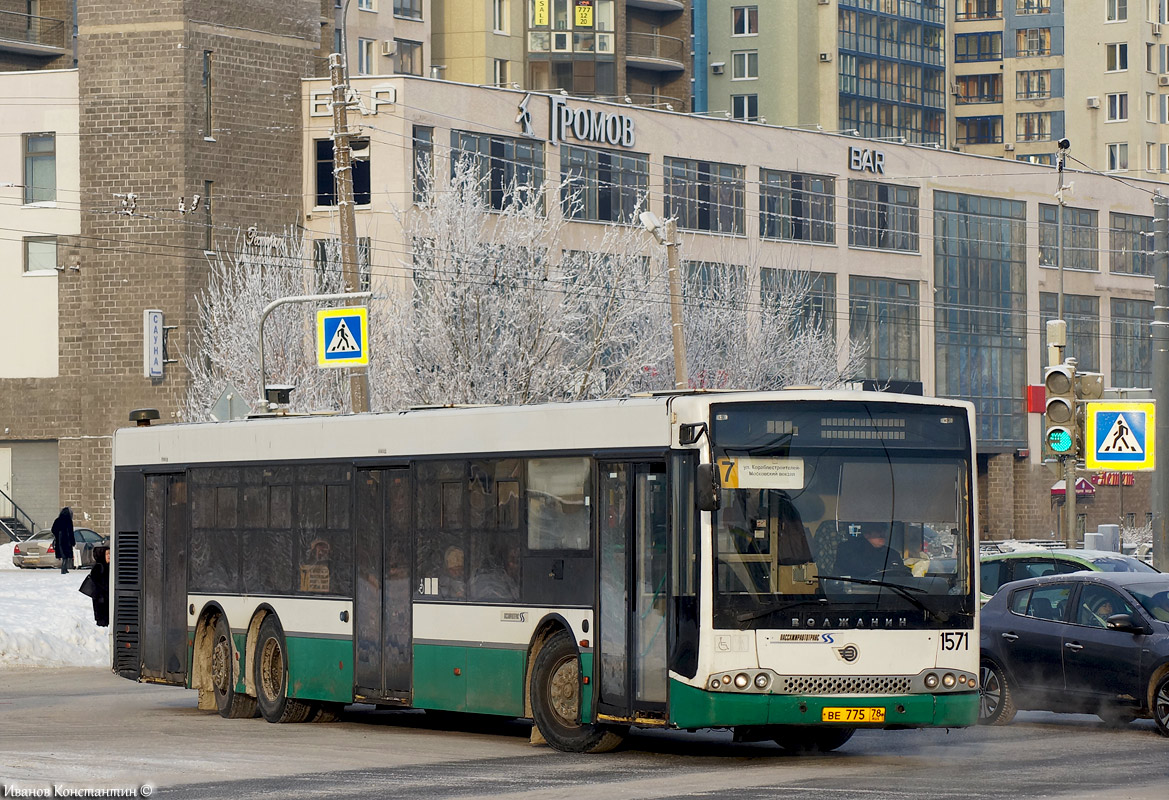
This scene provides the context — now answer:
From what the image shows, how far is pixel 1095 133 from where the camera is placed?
4680 inches

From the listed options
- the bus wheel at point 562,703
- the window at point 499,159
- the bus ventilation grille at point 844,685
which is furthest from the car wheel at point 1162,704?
the window at point 499,159

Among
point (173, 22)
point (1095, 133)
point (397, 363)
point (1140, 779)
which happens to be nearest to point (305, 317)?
point (397, 363)

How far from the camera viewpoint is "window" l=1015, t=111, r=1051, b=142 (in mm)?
127875

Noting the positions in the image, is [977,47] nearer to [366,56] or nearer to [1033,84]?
[1033,84]

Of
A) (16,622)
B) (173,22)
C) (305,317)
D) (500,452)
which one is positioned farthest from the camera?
(173,22)

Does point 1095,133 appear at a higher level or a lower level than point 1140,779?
higher

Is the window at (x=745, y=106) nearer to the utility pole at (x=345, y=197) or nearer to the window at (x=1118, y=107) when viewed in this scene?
the window at (x=1118, y=107)

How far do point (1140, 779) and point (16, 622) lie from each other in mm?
17966

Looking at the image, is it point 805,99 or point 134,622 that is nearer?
point 134,622

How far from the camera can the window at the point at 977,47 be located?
425 ft

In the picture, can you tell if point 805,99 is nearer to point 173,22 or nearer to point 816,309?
point 816,309

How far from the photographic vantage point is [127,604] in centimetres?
2238

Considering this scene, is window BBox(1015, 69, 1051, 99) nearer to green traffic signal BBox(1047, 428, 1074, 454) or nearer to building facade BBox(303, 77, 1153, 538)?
building facade BBox(303, 77, 1153, 538)

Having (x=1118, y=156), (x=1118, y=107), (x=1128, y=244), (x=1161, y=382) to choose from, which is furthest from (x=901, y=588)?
(x=1118, y=107)
